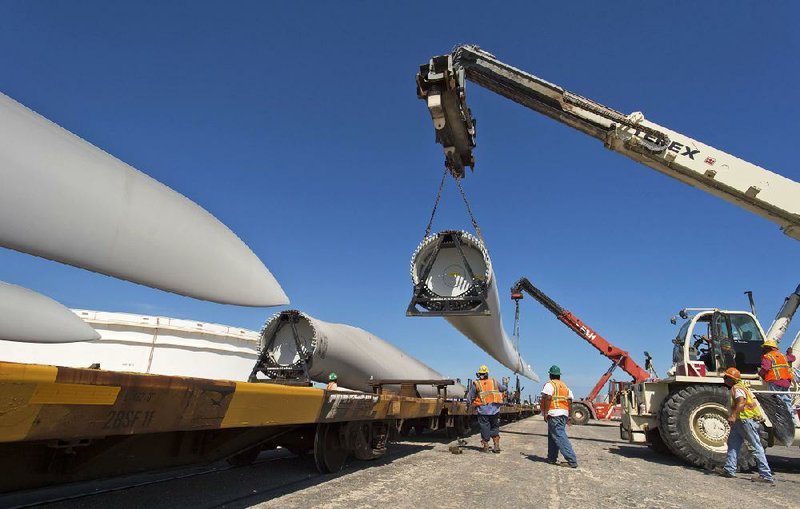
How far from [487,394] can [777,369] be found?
445 centimetres

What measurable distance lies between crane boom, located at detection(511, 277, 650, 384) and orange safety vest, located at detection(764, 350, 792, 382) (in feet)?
34.7

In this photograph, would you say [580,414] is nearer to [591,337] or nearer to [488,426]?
[591,337]

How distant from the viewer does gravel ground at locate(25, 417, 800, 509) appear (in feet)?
13.8

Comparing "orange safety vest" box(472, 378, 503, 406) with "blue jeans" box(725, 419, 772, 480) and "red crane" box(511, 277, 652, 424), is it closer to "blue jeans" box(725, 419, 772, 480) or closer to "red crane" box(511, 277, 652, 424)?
"blue jeans" box(725, 419, 772, 480)

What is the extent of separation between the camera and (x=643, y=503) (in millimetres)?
4566

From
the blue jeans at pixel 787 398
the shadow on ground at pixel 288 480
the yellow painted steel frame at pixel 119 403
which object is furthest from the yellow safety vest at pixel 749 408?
the yellow painted steel frame at pixel 119 403

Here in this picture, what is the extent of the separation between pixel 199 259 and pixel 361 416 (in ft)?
8.71

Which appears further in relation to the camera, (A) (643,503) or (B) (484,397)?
(B) (484,397)

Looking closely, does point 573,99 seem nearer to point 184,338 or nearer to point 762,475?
point 762,475

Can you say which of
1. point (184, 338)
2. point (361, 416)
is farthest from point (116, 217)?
point (184, 338)

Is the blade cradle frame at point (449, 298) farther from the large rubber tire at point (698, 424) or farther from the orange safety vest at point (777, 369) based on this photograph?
the orange safety vest at point (777, 369)

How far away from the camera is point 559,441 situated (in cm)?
692

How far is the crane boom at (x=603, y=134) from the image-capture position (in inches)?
304

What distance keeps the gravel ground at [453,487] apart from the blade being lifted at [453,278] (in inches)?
86.0
